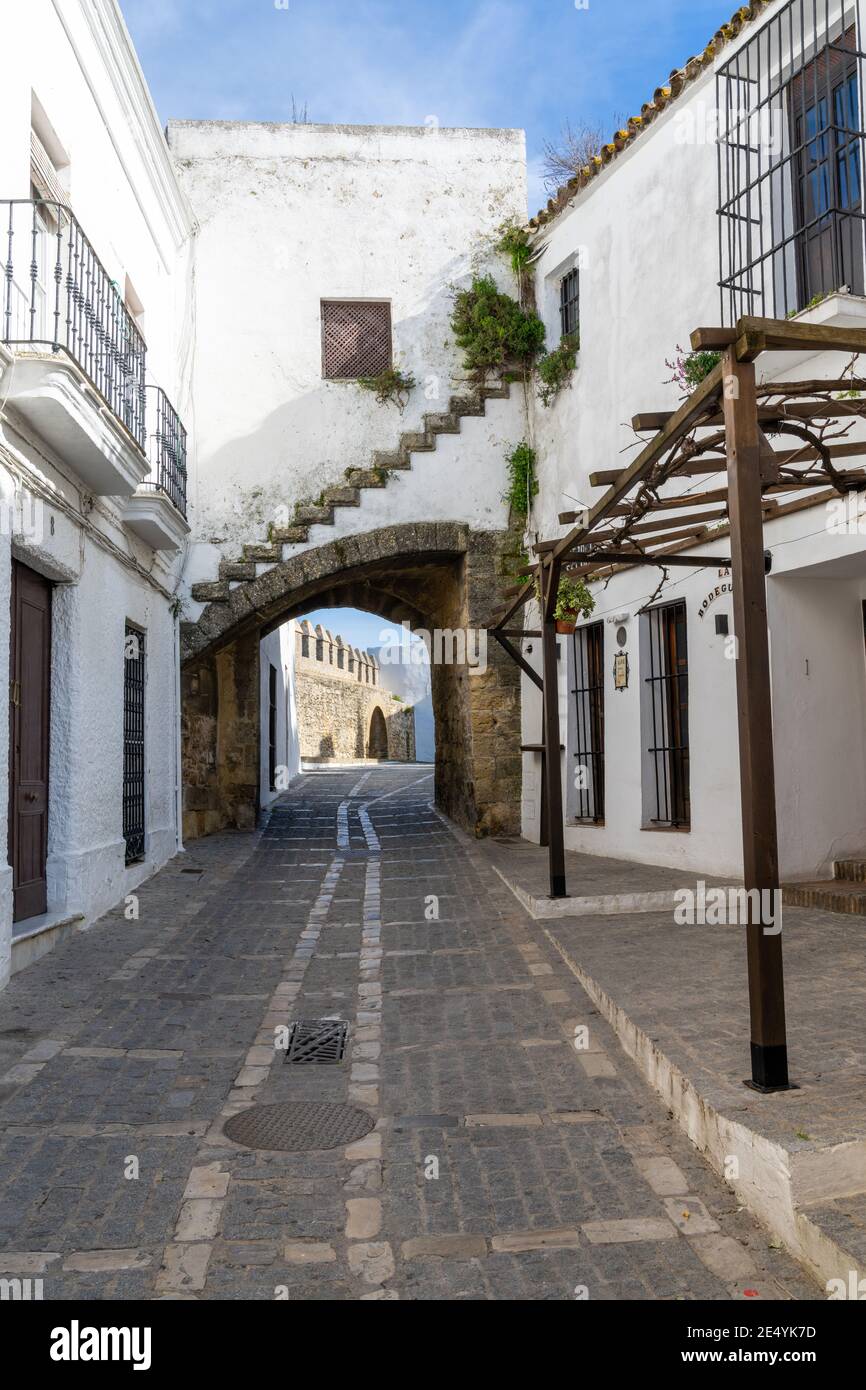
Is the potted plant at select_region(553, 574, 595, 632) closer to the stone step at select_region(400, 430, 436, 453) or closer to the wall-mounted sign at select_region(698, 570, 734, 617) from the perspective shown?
the wall-mounted sign at select_region(698, 570, 734, 617)

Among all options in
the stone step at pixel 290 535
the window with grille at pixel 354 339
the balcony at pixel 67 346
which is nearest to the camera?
the balcony at pixel 67 346

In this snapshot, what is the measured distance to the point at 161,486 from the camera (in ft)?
34.0

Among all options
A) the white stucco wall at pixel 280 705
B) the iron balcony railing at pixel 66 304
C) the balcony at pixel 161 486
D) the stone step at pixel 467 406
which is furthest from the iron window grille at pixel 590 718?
the white stucco wall at pixel 280 705

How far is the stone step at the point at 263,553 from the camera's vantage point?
1294 centimetres

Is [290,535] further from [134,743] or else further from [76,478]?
[76,478]

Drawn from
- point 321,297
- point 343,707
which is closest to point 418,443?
point 321,297

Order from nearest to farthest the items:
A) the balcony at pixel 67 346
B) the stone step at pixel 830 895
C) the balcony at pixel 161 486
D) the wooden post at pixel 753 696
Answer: the wooden post at pixel 753 696
the balcony at pixel 67 346
the stone step at pixel 830 895
the balcony at pixel 161 486

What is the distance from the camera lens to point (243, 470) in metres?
13.2

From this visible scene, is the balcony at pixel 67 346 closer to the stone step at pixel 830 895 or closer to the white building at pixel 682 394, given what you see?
the white building at pixel 682 394

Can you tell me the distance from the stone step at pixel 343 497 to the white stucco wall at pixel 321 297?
4.8 inches

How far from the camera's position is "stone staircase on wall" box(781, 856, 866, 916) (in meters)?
7.17

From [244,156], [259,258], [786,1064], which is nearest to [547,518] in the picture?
[259,258]

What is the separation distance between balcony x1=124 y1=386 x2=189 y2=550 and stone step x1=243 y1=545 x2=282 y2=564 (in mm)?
891

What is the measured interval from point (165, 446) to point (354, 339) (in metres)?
3.54
